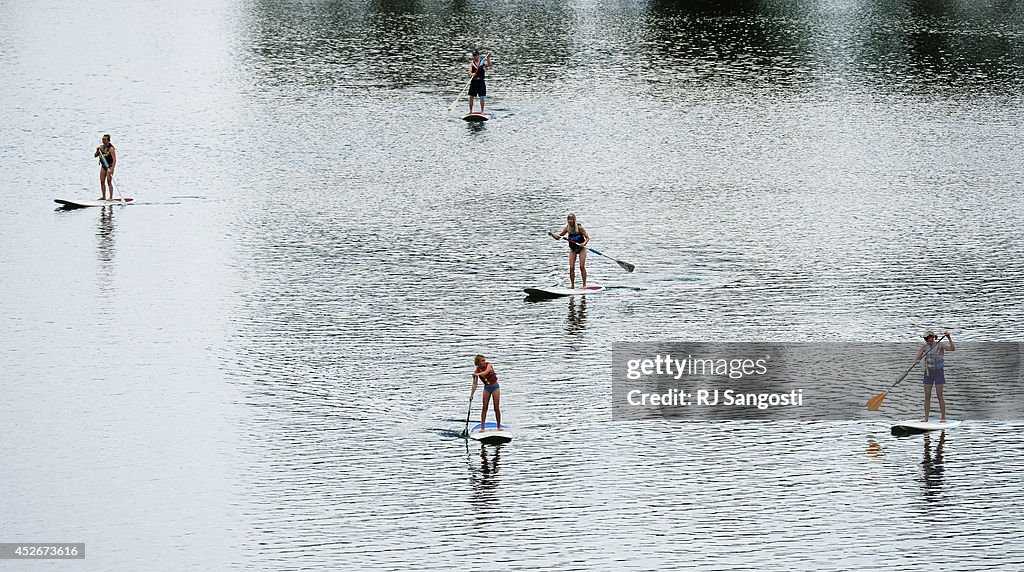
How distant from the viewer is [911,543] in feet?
104

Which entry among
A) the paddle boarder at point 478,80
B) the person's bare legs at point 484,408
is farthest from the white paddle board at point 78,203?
the person's bare legs at point 484,408

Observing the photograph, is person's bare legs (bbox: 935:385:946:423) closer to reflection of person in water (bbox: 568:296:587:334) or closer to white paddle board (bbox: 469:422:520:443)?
white paddle board (bbox: 469:422:520:443)

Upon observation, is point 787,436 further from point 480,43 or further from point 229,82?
point 480,43

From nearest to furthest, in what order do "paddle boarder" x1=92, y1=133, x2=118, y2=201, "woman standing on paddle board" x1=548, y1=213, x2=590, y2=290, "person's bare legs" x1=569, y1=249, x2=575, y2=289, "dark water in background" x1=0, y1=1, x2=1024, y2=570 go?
"dark water in background" x1=0, y1=1, x2=1024, y2=570 → "woman standing on paddle board" x1=548, y1=213, x2=590, y2=290 → "person's bare legs" x1=569, y1=249, x2=575, y2=289 → "paddle boarder" x1=92, y1=133, x2=118, y2=201

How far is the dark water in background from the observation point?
32906 millimetres

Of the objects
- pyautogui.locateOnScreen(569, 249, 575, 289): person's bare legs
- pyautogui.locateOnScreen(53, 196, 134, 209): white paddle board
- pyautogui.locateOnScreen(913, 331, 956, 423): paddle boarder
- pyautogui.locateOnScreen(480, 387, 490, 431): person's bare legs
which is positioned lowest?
pyautogui.locateOnScreen(480, 387, 490, 431): person's bare legs

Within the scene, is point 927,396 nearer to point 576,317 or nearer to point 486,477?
point 486,477

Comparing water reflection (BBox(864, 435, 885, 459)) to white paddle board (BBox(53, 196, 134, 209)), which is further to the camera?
white paddle board (BBox(53, 196, 134, 209))

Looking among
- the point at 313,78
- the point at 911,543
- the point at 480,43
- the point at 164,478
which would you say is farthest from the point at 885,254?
the point at 480,43

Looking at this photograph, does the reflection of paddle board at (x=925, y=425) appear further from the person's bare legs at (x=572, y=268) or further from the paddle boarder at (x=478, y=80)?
the paddle boarder at (x=478, y=80)

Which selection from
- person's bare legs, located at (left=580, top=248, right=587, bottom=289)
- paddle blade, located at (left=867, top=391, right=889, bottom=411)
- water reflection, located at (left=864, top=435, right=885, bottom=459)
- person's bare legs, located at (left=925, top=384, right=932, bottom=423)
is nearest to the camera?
water reflection, located at (left=864, top=435, right=885, bottom=459)

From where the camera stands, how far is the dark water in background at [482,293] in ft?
108

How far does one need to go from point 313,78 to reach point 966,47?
4428 cm

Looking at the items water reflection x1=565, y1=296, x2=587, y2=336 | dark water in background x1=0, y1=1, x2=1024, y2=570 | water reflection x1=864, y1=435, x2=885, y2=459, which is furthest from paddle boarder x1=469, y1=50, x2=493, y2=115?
water reflection x1=864, y1=435, x2=885, y2=459
